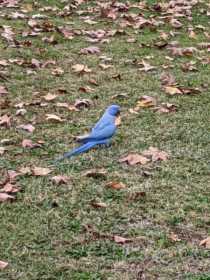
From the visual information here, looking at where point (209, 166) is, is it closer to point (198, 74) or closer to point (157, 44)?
point (198, 74)

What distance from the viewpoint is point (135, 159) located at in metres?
5.00

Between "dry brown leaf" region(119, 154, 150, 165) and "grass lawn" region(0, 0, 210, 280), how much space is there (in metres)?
0.05

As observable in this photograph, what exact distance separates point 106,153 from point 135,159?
0.29 metres

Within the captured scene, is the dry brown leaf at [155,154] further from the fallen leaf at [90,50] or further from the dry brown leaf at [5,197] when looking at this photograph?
the fallen leaf at [90,50]

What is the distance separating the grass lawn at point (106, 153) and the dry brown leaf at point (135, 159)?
0.05 m

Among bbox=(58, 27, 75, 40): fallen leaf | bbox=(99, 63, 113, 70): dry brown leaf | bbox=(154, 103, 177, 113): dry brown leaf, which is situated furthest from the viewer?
bbox=(58, 27, 75, 40): fallen leaf

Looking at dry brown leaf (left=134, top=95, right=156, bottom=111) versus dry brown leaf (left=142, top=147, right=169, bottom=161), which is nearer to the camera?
dry brown leaf (left=142, top=147, right=169, bottom=161)

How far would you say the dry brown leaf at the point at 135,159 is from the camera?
196 inches

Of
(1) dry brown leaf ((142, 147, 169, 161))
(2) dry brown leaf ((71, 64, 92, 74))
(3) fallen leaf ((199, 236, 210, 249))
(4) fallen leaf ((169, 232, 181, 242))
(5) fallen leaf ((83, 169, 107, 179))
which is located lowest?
(2) dry brown leaf ((71, 64, 92, 74))

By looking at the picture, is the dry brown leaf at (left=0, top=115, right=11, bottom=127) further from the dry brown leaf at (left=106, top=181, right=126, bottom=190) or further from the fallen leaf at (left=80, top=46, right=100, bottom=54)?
the fallen leaf at (left=80, top=46, right=100, bottom=54)

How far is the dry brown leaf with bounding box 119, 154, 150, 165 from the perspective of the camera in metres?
4.98

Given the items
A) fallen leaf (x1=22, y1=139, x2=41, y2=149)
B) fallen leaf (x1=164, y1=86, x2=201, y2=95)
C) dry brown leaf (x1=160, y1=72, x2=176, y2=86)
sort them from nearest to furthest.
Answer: fallen leaf (x1=22, y1=139, x2=41, y2=149)
fallen leaf (x1=164, y1=86, x2=201, y2=95)
dry brown leaf (x1=160, y1=72, x2=176, y2=86)

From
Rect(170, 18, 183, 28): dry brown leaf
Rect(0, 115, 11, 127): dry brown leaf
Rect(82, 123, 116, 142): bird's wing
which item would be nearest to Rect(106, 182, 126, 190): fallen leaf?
Rect(82, 123, 116, 142): bird's wing

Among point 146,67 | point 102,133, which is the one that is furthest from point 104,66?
point 102,133
